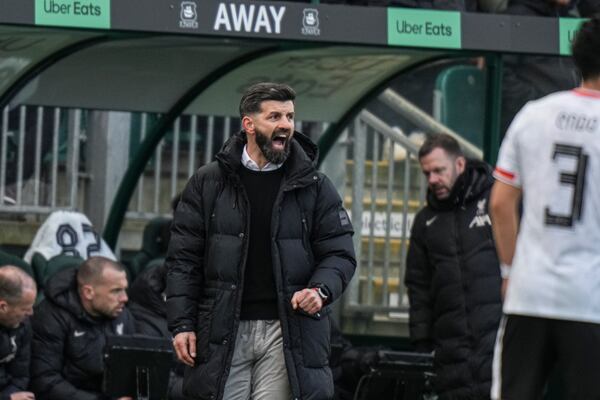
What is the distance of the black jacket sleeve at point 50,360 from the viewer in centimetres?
852

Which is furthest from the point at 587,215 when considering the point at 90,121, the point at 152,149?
the point at 90,121

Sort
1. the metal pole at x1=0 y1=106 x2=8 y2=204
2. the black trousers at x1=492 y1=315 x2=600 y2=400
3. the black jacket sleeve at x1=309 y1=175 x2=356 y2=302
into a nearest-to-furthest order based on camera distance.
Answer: the black trousers at x1=492 y1=315 x2=600 y2=400
the black jacket sleeve at x1=309 y1=175 x2=356 y2=302
the metal pole at x1=0 y1=106 x2=8 y2=204

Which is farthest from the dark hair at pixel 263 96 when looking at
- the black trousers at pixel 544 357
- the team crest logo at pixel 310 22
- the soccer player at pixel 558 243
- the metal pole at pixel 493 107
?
the metal pole at pixel 493 107

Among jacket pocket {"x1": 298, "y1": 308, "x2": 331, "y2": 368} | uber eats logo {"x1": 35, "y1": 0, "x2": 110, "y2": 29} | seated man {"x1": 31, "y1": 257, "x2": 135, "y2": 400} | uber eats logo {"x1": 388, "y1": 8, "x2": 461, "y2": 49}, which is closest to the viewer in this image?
jacket pocket {"x1": 298, "y1": 308, "x2": 331, "y2": 368}

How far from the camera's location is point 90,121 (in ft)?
40.1

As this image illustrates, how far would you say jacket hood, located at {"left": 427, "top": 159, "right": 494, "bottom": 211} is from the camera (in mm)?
8430

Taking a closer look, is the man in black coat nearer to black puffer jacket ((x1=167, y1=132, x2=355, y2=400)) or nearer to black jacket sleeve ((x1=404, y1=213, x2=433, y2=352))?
black puffer jacket ((x1=167, y1=132, x2=355, y2=400))

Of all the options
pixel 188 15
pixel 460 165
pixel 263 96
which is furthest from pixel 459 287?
pixel 263 96

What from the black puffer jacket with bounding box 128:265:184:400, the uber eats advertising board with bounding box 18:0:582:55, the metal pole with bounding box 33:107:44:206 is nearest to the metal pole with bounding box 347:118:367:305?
the metal pole with bounding box 33:107:44:206

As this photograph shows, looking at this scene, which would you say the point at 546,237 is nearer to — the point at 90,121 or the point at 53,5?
the point at 53,5

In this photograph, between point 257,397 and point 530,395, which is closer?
point 530,395

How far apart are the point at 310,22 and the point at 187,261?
2.42 m

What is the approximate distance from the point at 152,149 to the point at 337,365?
2.20 meters

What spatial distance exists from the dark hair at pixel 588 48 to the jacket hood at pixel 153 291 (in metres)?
4.46
